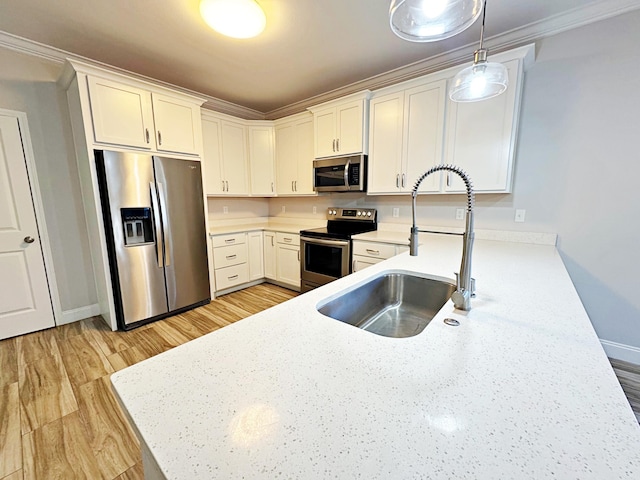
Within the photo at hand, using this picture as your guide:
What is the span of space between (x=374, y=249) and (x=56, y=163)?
10.8ft

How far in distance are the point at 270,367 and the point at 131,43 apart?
10.3 ft

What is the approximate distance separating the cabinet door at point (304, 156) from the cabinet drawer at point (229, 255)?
45.2 inches

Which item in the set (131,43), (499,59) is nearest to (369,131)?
(499,59)

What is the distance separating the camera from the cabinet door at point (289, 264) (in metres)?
3.52

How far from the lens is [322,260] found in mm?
3070

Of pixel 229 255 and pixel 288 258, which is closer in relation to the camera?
pixel 229 255

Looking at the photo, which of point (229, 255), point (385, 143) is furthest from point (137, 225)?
point (385, 143)

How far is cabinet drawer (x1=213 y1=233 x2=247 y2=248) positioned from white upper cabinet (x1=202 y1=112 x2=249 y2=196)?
627 mm

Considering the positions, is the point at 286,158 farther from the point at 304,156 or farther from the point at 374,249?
the point at 374,249

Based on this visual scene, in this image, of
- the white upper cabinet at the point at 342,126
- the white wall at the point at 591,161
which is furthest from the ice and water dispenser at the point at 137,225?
the white wall at the point at 591,161

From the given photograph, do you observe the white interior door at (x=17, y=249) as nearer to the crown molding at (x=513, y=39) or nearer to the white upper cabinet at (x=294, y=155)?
the white upper cabinet at (x=294, y=155)

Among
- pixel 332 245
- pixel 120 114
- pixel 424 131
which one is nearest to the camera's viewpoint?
pixel 120 114

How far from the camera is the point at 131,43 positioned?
2.37 meters

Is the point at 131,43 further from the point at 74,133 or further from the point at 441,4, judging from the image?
the point at 441,4
